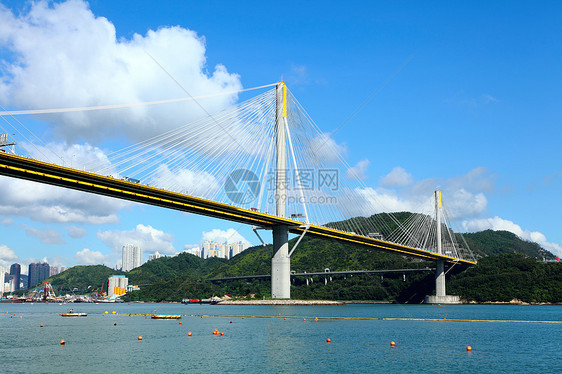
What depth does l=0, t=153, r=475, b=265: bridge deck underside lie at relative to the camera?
47812 millimetres

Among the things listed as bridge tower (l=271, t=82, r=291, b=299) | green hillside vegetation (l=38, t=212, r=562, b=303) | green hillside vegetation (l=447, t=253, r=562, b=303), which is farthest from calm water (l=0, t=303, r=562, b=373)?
green hillside vegetation (l=447, t=253, r=562, b=303)

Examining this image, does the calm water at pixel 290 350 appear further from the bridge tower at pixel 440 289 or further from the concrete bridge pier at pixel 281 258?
the bridge tower at pixel 440 289

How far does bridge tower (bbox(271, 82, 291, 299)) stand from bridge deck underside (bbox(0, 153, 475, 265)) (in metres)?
2.07

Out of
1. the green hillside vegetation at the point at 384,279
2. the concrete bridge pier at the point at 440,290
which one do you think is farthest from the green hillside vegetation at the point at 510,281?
the concrete bridge pier at the point at 440,290

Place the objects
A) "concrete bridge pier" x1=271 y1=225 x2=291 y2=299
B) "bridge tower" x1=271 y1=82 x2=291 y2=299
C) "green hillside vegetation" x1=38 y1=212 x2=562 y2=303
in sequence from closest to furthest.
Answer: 1. "bridge tower" x1=271 y1=82 x2=291 y2=299
2. "concrete bridge pier" x1=271 y1=225 x2=291 y2=299
3. "green hillside vegetation" x1=38 y1=212 x2=562 y2=303

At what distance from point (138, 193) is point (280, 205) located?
23830mm

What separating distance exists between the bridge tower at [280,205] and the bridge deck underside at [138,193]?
2074 millimetres

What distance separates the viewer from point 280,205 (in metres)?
76.2

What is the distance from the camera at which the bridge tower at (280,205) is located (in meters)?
73.9

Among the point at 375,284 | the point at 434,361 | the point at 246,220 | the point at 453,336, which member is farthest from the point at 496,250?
the point at 434,361

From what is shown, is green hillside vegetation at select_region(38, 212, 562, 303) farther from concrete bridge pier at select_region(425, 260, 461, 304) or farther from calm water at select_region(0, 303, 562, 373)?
calm water at select_region(0, 303, 562, 373)

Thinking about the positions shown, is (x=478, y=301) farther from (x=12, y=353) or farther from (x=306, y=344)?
(x=12, y=353)

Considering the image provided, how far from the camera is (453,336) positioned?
41531 millimetres

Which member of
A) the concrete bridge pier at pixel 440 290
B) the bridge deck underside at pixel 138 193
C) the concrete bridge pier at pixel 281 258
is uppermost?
the bridge deck underside at pixel 138 193
